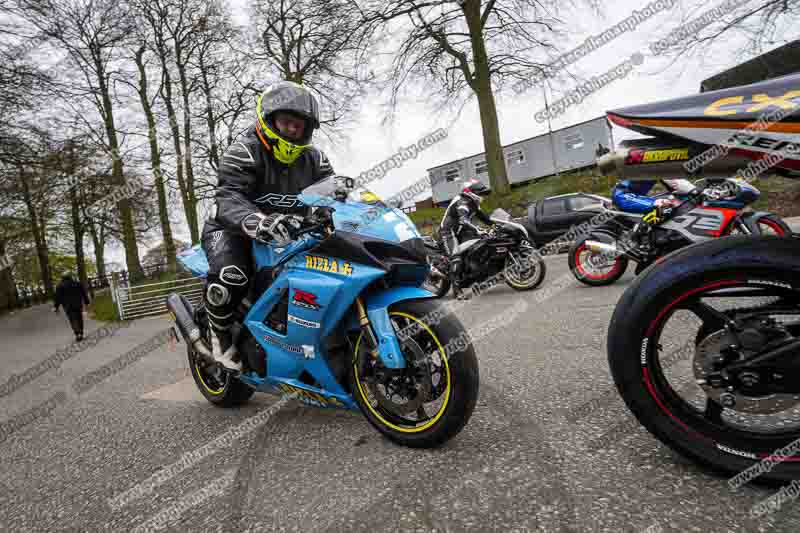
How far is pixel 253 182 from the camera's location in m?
2.58

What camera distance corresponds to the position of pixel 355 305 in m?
2.12

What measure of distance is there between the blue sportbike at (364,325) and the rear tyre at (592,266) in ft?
14.3

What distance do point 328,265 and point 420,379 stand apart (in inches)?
26.5

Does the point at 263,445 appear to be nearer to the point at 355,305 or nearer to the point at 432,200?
the point at 355,305

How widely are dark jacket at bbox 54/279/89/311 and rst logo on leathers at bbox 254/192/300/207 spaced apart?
11117 millimetres

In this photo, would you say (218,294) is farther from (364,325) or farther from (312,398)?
(364,325)

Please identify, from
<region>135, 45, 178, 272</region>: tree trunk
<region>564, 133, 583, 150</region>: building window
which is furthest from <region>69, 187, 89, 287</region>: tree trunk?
<region>564, 133, 583, 150</region>: building window

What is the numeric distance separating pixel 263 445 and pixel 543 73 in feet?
52.9

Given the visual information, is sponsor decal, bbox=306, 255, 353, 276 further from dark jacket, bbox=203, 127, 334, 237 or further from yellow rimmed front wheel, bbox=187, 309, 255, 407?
yellow rimmed front wheel, bbox=187, 309, 255, 407

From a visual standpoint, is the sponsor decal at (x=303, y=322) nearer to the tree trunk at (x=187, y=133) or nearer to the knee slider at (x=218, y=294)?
the knee slider at (x=218, y=294)

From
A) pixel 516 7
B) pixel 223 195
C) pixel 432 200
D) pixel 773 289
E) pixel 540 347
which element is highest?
pixel 516 7

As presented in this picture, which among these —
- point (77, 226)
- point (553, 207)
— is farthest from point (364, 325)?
point (77, 226)

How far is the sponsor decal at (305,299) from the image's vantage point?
210 centimetres

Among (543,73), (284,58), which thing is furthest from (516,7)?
(284,58)
